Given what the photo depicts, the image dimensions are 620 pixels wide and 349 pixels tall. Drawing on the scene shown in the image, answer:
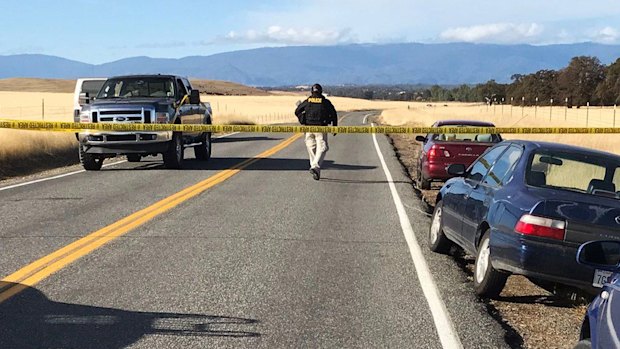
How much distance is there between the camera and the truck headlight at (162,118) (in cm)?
1644

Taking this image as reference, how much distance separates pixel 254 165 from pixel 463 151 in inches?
244

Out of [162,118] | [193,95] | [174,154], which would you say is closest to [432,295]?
[162,118]

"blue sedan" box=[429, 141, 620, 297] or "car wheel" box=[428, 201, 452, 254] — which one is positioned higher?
"blue sedan" box=[429, 141, 620, 297]

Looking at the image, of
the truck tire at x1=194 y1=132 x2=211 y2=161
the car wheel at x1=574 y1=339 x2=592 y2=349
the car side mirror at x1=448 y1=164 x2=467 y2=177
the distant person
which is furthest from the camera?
the truck tire at x1=194 y1=132 x2=211 y2=161

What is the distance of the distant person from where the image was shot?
15629mm

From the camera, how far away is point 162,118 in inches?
650

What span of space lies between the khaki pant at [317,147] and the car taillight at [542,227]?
32.1 feet

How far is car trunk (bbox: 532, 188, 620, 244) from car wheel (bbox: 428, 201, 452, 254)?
2374 millimetres

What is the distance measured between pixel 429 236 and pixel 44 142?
51.8 ft

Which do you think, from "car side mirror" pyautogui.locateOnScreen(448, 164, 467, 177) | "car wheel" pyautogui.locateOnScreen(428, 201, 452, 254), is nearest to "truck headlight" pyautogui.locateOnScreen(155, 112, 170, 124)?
"car wheel" pyautogui.locateOnScreen(428, 201, 452, 254)

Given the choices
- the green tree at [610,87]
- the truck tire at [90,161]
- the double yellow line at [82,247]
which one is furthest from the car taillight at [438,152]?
the green tree at [610,87]

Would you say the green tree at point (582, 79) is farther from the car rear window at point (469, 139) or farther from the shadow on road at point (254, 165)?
the car rear window at point (469, 139)

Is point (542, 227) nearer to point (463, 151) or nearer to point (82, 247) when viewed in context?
point (82, 247)

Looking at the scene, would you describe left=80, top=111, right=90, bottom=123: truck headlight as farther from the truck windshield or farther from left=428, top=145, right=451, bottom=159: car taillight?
left=428, top=145, right=451, bottom=159: car taillight
